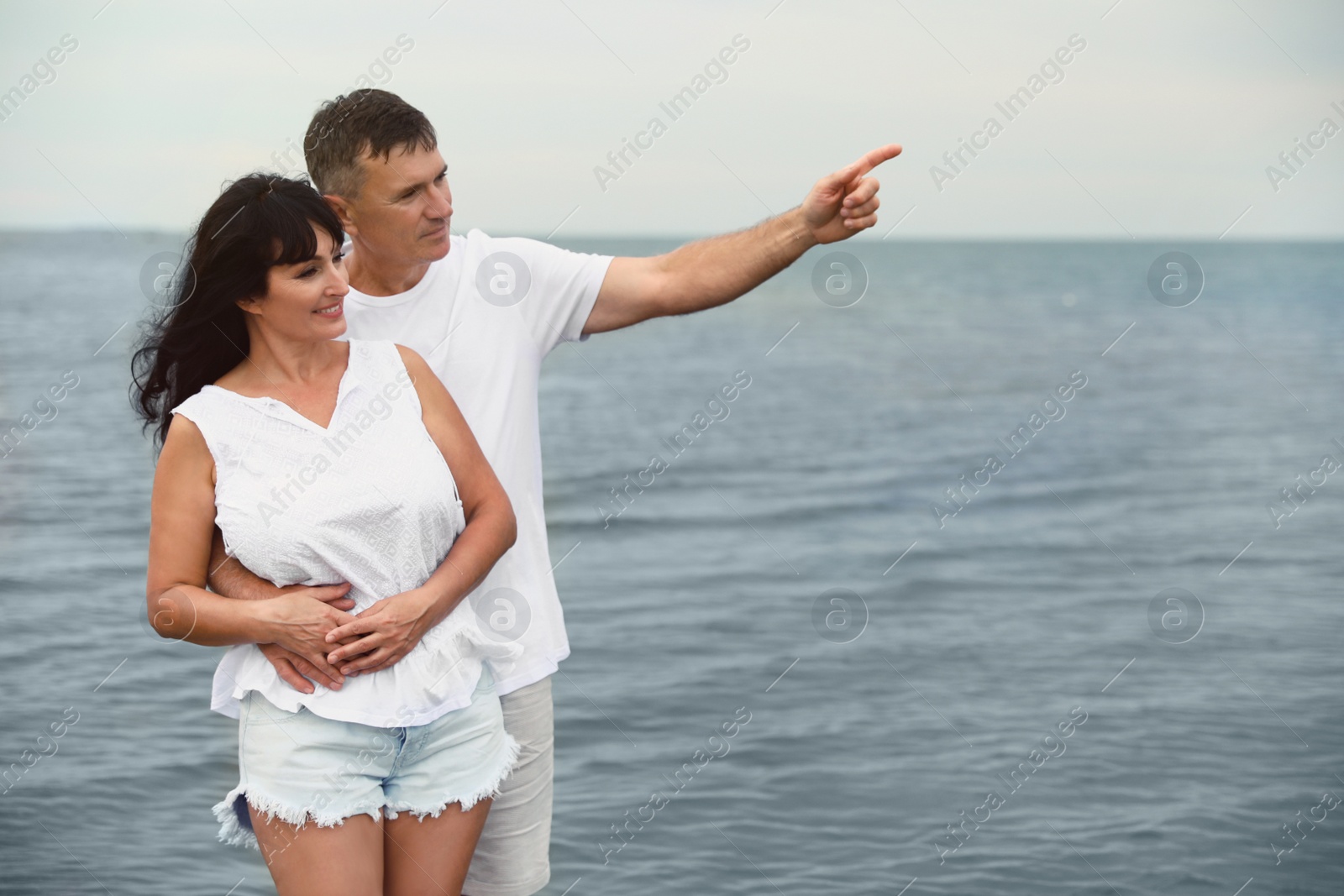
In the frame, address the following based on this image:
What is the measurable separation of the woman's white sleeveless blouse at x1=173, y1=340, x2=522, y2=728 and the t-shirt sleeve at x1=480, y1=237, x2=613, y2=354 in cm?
45

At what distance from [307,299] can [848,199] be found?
1.06 m

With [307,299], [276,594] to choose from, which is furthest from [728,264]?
[276,594]

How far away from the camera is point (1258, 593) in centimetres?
863

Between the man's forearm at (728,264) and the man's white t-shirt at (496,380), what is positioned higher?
the man's forearm at (728,264)

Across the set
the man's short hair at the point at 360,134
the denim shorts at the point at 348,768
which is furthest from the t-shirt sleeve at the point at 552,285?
the denim shorts at the point at 348,768

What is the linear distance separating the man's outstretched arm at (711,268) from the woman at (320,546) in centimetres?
54

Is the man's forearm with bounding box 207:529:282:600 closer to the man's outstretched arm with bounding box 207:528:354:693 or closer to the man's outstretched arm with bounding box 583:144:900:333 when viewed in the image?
the man's outstretched arm with bounding box 207:528:354:693

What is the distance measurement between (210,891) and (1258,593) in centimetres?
674

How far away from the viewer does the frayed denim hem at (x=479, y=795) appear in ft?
7.73

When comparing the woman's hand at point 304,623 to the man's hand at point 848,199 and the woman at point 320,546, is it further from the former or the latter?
the man's hand at point 848,199

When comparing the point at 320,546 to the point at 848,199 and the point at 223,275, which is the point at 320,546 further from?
the point at 848,199

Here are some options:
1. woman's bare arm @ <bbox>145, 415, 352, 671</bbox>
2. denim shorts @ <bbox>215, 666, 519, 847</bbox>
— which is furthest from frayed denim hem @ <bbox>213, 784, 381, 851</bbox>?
woman's bare arm @ <bbox>145, 415, 352, 671</bbox>

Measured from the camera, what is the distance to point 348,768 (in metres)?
2.29

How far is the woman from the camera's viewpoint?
2.27m
